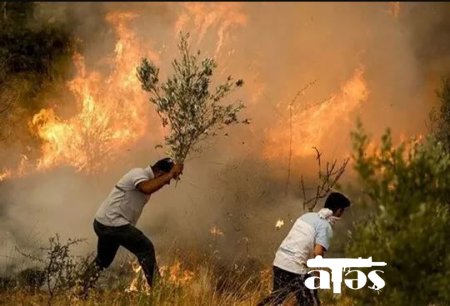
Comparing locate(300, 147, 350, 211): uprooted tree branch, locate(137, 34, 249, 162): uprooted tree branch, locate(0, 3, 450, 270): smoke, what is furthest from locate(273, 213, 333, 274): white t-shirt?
locate(0, 3, 450, 270): smoke

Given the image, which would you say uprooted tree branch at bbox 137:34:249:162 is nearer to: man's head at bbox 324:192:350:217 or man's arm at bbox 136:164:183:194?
man's arm at bbox 136:164:183:194

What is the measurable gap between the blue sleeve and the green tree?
5.38ft

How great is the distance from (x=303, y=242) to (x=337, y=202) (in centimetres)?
55

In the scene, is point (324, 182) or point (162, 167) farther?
point (324, 182)

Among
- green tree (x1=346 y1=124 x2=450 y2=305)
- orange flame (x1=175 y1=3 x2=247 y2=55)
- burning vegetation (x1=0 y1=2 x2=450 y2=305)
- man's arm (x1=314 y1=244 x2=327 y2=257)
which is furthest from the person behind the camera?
orange flame (x1=175 y1=3 x2=247 y2=55)

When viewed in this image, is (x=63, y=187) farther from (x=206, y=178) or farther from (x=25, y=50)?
(x=25, y=50)

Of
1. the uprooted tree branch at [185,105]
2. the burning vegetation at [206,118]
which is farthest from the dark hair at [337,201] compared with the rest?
the uprooted tree branch at [185,105]

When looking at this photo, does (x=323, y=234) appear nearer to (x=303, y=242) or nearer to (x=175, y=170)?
(x=303, y=242)

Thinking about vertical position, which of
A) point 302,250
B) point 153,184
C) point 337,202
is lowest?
point 302,250

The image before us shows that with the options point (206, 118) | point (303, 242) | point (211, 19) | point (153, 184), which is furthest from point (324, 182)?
point (211, 19)

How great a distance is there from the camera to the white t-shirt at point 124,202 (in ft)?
25.0

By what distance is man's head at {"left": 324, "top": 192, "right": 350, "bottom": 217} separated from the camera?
707cm

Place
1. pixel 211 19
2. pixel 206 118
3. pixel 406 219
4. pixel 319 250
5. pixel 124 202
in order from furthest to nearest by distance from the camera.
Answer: pixel 211 19 → pixel 206 118 → pixel 124 202 → pixel 319 250 → pixel 406 219

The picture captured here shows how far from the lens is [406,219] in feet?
16.5
